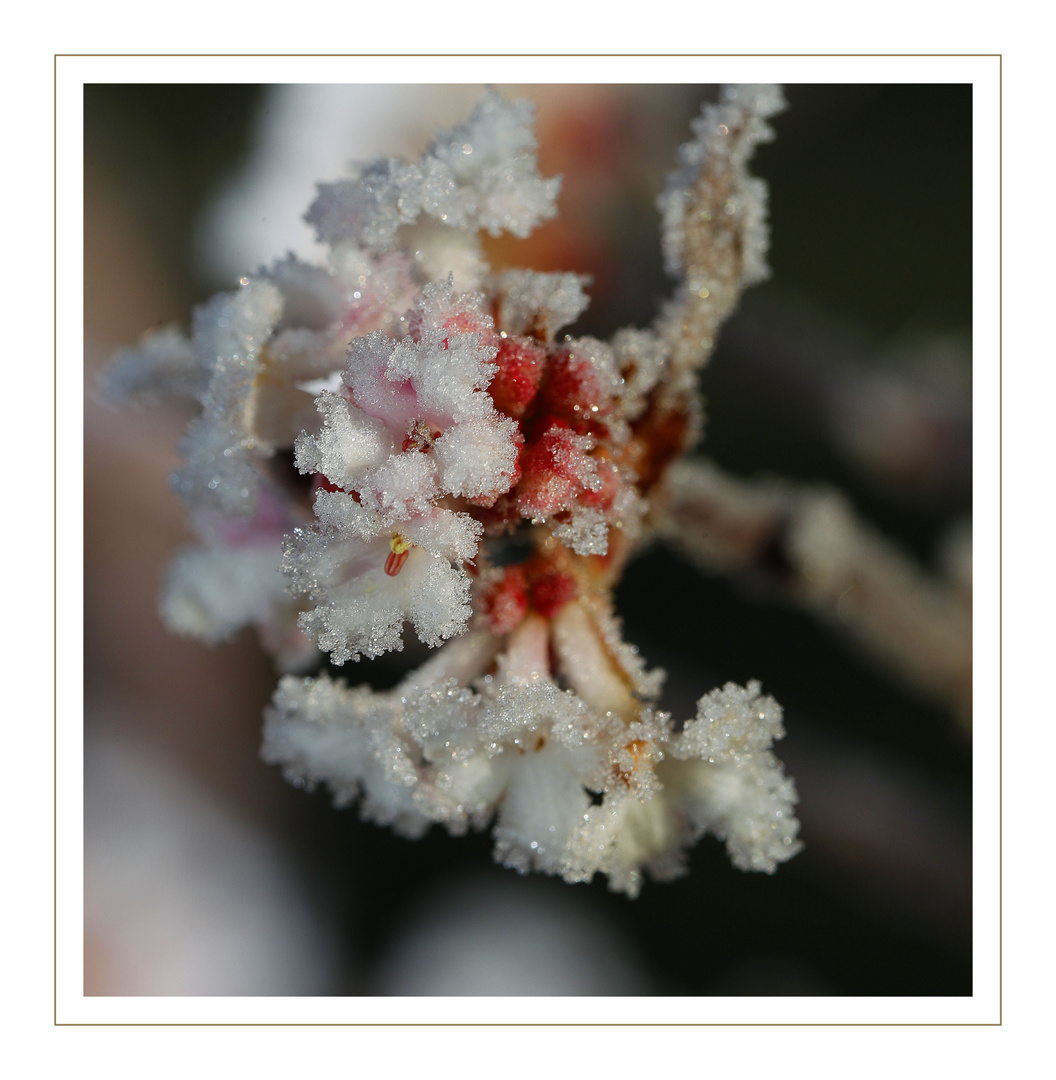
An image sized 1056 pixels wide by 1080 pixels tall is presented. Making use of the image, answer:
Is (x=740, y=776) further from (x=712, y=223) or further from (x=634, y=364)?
(x=712, y=223)

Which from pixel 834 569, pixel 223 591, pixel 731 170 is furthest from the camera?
pixel 834 569

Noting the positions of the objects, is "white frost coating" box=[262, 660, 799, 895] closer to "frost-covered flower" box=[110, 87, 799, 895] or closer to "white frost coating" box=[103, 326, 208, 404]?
"frost-covered flower" box=[110, 87, 799, 895]

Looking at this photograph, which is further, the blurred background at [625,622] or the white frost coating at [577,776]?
the blurred background at [625,622]

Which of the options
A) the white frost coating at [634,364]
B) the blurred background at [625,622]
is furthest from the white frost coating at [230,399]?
the blurred background at [625,622]

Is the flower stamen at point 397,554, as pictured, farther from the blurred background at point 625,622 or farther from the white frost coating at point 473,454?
the blurred background at point 625,622

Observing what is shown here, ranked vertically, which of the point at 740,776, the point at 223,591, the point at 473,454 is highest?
the point at 473,454

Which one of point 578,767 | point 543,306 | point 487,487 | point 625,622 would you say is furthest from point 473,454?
point 625,622

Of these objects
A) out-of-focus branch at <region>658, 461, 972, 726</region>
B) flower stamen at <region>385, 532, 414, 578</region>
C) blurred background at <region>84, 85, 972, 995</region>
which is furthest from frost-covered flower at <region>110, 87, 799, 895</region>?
blurred background at <region>84, 85, 972, 995</region>

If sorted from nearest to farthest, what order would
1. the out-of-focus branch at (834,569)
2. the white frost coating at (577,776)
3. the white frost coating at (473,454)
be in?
the white frost coating at (473,454) < the white frost coating at (577,776) < the out-of-focus branch at (834,569)
